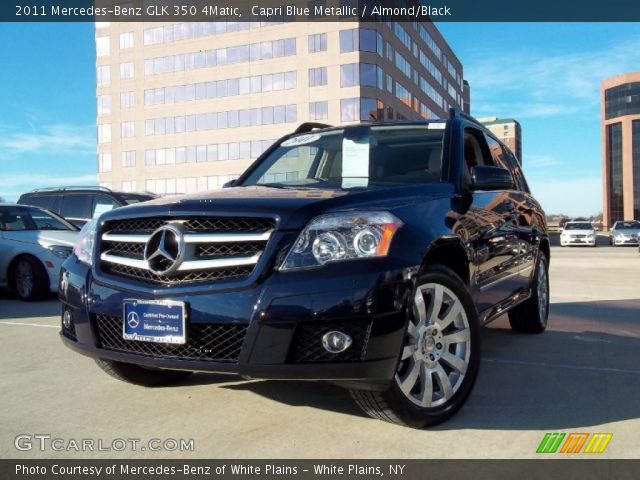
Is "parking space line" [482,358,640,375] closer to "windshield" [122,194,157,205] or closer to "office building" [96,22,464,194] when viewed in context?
"windshield" [122,194,157,205]

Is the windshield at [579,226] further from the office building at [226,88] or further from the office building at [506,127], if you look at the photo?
the office building at [506,127]

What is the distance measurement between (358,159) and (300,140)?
2.66 ft

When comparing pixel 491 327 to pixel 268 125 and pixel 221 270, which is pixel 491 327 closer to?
pixel 221 270

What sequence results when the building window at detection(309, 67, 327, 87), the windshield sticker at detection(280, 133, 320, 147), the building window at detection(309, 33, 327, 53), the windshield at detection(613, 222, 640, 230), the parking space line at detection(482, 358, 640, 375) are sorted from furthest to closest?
the building window at detection(309, 67, 327, 87) < the building window at detection(309, 33, 327, 53) < the windshield at detection(613, 222, 640, 230) < the windshield sticker at detection(280, 133, 320, 147) < the parking space line at detection(482, 358, 640, 375)

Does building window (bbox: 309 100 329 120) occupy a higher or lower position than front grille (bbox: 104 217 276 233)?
higher

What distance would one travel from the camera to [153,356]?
3.00 meters

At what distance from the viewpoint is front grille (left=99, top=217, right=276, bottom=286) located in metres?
2.87

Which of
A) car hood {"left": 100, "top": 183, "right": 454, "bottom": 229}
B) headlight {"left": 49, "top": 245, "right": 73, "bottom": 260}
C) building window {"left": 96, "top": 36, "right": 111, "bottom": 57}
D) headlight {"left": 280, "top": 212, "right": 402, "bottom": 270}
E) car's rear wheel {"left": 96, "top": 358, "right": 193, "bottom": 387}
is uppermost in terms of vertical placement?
building window {"left": 96, "top": 36, "right": 111, "bottom": 57}

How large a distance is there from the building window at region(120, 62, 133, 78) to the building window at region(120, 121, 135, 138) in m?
4.50

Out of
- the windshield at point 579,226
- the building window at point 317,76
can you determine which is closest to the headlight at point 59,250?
the windshield at point 579,226

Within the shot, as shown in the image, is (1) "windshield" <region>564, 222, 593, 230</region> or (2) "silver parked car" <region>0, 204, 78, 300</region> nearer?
(2) "silver parked car" <region>0, 204, 78, 300</region>

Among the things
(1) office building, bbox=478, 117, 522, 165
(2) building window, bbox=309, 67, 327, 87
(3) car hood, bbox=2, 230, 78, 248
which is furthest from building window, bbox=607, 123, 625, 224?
(3) car hood, bbox=2, 230, 78, 248
